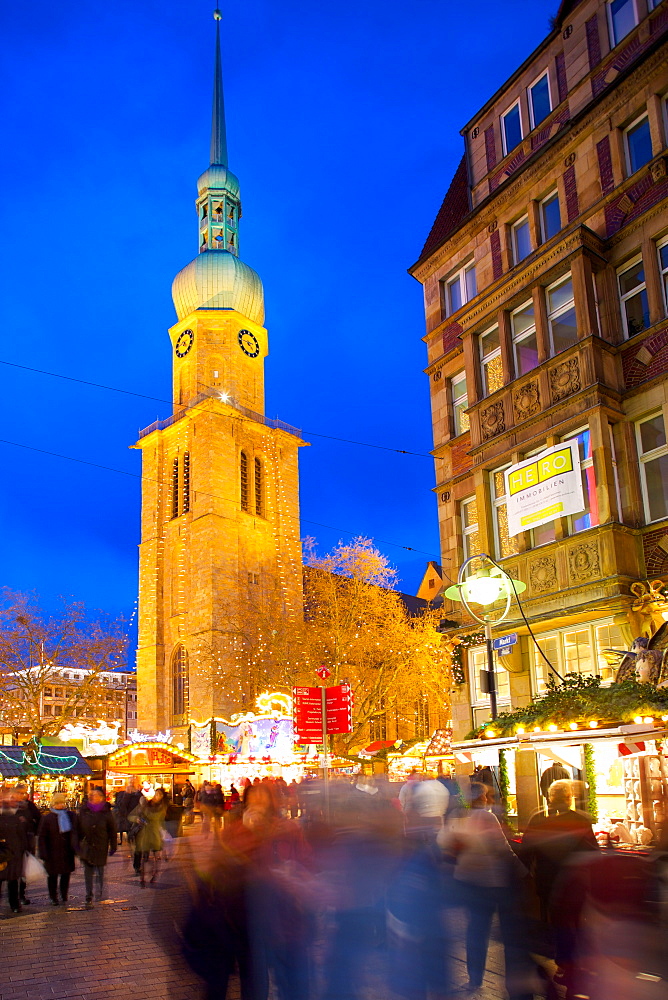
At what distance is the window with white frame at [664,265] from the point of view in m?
15.6

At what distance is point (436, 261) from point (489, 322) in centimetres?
389

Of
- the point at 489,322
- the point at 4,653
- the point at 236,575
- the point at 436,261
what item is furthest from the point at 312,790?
the point at 236,575

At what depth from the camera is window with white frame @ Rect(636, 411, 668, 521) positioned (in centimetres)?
1526

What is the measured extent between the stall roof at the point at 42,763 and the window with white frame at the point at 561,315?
22.1 meters

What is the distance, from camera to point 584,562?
615 inches

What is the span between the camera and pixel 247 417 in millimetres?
66688

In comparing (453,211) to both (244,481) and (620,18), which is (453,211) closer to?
(620,18)

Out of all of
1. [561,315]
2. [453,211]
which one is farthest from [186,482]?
[561,315]

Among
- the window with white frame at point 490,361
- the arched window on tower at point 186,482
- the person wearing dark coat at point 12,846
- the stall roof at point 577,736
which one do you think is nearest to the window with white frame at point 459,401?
the window with white frame at point 490,361

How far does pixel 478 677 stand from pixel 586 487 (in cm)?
520

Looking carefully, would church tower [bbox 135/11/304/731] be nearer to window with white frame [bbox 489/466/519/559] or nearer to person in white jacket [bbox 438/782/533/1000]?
window with white frame [bbox 489/466/519/559]

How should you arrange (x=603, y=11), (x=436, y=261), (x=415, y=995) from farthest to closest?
(x=436, y=261), (x=603, y=11), (x=415, y=995)

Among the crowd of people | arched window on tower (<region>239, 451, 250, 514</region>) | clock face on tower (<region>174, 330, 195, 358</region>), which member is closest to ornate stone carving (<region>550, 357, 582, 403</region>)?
the crowd of people

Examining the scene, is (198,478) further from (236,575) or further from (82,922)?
(82,922)
